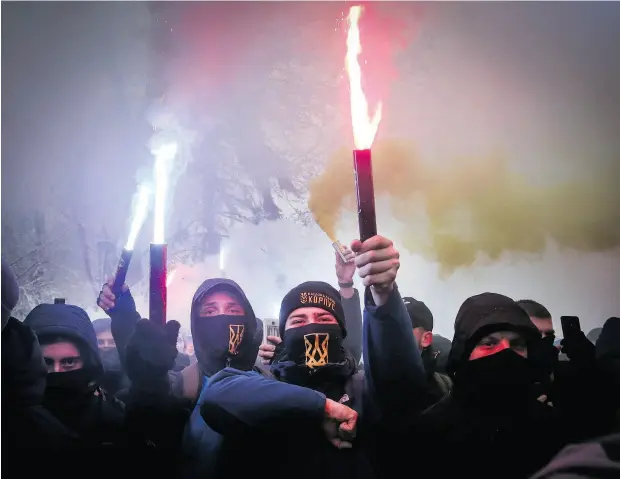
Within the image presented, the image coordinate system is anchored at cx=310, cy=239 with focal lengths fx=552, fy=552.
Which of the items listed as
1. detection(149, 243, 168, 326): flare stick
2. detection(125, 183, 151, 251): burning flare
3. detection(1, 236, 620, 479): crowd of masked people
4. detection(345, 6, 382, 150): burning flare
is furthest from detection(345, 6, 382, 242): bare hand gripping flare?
detection(125, 183, 151, 251): burning flare

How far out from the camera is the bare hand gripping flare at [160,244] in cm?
210

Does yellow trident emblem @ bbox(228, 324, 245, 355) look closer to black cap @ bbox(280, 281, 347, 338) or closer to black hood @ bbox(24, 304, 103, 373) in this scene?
black cap @ bbox(280, 281, 347, 338)

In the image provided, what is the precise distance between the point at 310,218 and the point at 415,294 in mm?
555

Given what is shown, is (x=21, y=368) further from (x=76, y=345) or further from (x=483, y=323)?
(x=483, y=323)

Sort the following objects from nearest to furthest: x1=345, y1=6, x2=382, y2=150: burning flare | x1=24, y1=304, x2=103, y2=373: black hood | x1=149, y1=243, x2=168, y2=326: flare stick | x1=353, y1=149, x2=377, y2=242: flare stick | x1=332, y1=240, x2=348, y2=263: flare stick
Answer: x1=353, y1=149, x2=377, y2=242: flare stick, x1=345, y1=6, x2=382, y2=150: burning flare, x1=149, y1=243, x2=168, y2=326: flare stick, x1=24, y1=304, x2=103, y2=373: black hood, x1=332, y1=240, x2=348, y2=263: flare stick

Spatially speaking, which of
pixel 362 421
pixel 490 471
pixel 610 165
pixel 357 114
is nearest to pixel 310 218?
pixel 357 114

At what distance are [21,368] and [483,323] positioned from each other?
71.3 inches

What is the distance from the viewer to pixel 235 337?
2.17 m

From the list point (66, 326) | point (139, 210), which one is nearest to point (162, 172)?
point (139, 210)

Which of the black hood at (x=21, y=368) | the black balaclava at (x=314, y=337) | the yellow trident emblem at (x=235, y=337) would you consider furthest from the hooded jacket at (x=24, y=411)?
the black balaclava at (x=314, y=337)

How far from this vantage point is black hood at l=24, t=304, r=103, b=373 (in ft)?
7.27

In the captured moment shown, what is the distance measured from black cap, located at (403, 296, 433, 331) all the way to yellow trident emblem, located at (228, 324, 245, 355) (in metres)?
0.69

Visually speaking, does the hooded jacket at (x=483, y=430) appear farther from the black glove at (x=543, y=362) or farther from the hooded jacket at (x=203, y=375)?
the hooded jacket at (x=203, y=375)

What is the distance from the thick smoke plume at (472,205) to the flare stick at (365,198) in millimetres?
753
